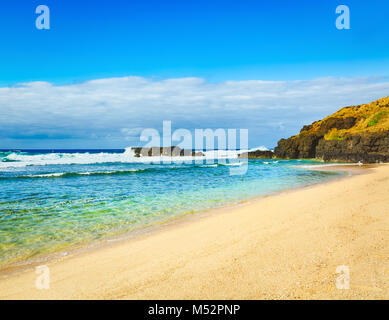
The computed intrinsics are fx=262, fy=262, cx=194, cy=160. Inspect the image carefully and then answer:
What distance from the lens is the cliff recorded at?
3441 centimetres

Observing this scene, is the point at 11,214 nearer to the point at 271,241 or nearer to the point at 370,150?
the point at 271,241

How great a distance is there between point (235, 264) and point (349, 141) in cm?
4098

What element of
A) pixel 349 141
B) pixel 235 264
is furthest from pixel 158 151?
pixel 235 264

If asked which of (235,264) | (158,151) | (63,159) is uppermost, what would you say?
(158,151)

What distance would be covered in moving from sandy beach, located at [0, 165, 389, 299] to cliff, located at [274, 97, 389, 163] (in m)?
33.8

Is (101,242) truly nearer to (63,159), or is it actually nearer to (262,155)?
(63,159)

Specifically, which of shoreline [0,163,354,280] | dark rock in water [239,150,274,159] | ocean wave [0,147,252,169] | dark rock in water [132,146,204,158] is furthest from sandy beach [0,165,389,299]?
dark rock in water [132,146,204,158]

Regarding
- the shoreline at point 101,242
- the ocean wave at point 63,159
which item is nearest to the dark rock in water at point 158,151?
the ocean wave at point 63,159

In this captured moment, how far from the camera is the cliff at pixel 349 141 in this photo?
34.4m

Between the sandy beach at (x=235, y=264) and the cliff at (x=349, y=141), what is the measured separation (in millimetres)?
33822

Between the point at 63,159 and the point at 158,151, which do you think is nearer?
the point at 63,159

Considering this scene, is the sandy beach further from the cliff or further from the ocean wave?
the cliff

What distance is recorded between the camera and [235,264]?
13.1 feet

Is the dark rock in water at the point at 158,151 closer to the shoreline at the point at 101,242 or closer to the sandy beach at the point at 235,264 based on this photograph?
the shoreline at the point at 101,242
